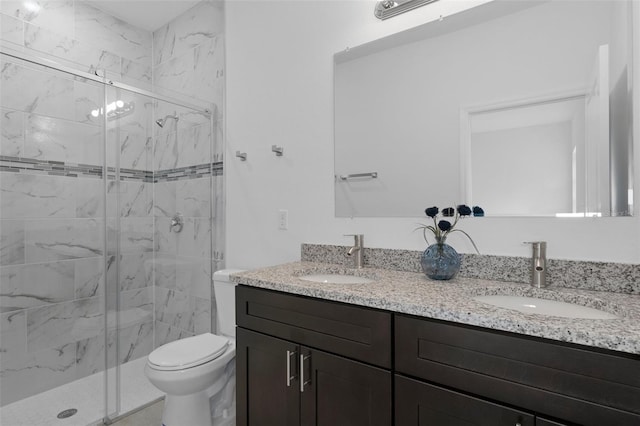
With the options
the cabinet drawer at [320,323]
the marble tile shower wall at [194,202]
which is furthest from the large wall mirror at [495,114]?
the marble tile shower wall at [194,202]

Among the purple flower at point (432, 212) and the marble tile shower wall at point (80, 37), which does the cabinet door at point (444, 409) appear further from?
the marble tile shower wall at point (80, 37)

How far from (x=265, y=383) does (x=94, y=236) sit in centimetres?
164

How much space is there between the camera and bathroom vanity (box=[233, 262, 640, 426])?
28.9 inches

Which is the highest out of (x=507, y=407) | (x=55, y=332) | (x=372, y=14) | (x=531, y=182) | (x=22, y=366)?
(x=372, y=14)

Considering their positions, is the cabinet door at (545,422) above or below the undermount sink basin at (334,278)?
below

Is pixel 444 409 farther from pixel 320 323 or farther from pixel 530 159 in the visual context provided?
pixel 530 159

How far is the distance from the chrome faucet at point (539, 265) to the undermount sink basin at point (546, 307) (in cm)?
7

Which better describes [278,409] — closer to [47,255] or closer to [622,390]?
[622,390]

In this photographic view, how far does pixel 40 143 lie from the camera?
82.7 inches

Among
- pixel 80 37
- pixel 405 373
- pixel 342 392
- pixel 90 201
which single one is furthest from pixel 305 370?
pixel 80 37

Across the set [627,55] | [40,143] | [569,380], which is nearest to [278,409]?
[569,380]

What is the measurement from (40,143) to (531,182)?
108 inches

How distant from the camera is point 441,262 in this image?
1.27 metres

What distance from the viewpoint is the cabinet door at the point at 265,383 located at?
1217 millimetres
